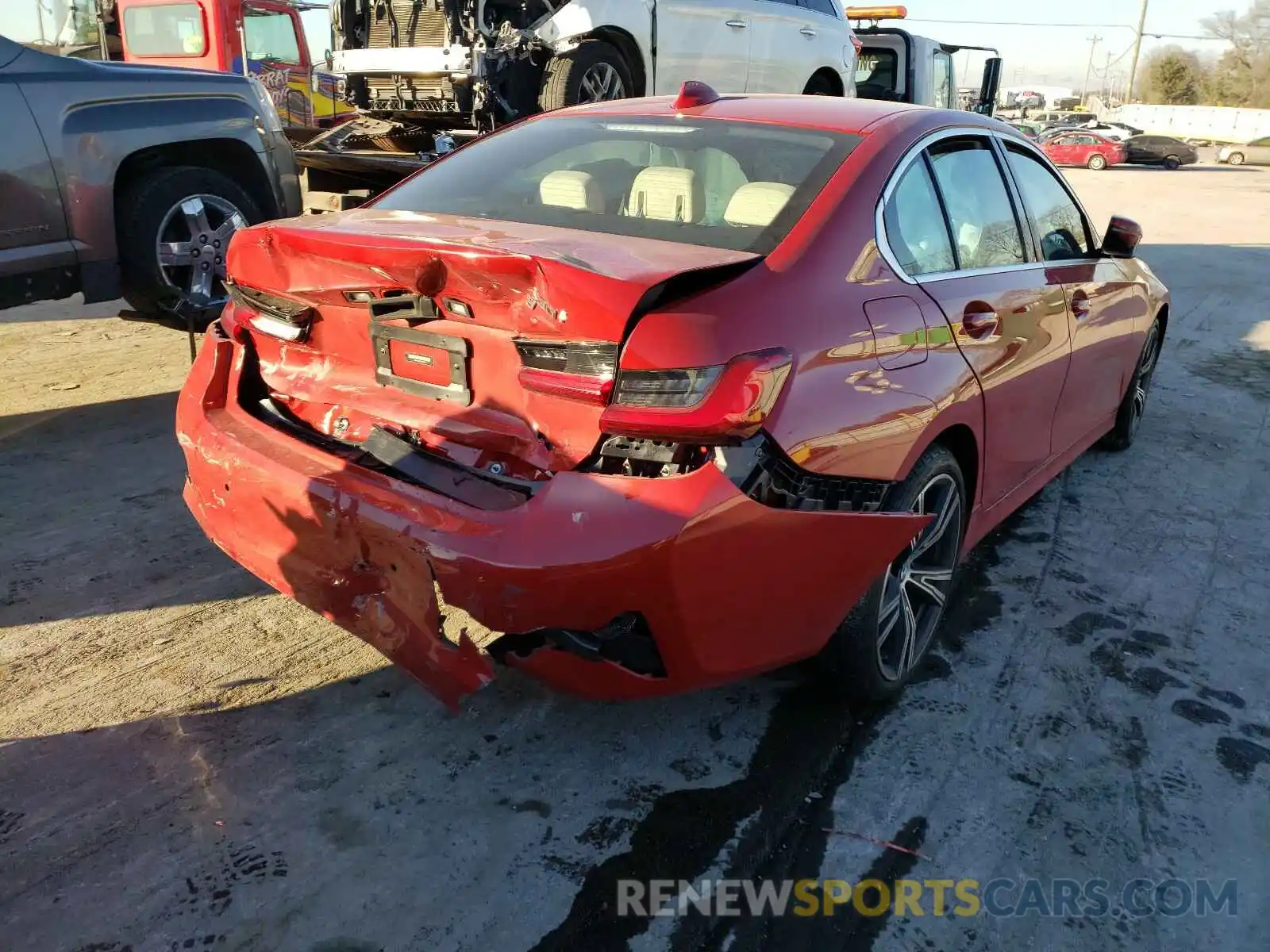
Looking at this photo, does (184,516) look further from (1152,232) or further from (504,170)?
(1152,232)

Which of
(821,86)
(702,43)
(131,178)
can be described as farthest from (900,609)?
(821,86)

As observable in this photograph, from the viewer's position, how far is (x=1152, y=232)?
1557cm

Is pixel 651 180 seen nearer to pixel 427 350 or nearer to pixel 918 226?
pixel 918 226

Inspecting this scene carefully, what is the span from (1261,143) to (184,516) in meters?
47.6

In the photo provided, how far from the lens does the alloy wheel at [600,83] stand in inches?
325

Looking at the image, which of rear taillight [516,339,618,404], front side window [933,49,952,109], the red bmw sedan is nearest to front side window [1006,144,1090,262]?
the red bmw sedan

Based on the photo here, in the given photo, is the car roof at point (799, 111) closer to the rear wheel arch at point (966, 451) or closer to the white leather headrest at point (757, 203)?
the white leather headrest at point (757, 203)

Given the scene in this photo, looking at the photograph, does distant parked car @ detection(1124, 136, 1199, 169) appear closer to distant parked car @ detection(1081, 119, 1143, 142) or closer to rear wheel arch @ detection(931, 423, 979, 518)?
distant parked car @ detection(1081, 119, 1143, 142)

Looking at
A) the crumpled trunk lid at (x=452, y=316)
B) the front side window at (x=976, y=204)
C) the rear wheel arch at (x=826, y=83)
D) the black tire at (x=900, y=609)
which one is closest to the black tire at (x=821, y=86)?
the rear wheel arch at (x=826, y=83)

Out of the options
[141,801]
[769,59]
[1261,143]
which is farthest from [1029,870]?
[1261,143]

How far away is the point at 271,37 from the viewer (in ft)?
43.2

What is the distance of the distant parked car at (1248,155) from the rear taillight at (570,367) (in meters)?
45.9

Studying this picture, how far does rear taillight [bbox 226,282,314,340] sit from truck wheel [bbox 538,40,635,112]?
5.34m

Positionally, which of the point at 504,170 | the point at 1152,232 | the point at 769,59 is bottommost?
the point at 1152,232
